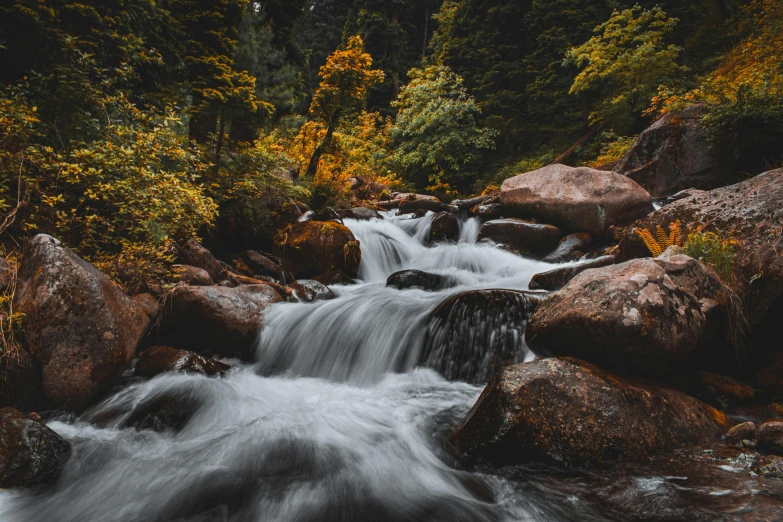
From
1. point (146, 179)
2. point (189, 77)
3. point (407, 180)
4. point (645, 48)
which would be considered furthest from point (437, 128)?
point (146, 179)

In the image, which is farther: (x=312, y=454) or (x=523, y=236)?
(x=523, y=236)

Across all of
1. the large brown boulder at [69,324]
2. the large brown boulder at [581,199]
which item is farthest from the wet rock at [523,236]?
the large brown boulder at [69,324]

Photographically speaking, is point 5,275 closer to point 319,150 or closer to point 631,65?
point 319,150

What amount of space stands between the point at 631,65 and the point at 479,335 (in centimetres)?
1428

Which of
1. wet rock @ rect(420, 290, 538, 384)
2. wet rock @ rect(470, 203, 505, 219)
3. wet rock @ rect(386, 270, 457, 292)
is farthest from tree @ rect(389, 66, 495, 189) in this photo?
wet rock @ rect(420, 290, 538, 384)

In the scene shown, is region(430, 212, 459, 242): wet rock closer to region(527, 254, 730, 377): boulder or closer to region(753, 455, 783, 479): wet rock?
region(527, 254, 730, 377): boulder

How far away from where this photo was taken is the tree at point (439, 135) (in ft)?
60.7

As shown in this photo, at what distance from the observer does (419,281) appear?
26.4 feet

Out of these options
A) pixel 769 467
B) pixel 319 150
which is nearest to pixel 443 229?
pixel 319 150

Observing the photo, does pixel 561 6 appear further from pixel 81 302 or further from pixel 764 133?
pixel 81 302

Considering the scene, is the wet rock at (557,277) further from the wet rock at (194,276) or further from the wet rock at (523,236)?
the wet rock at (194,276)

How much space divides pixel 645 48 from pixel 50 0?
1633 centimetres

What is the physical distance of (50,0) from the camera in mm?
5145

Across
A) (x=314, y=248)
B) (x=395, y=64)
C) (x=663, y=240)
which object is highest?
(x=395, y=64)
